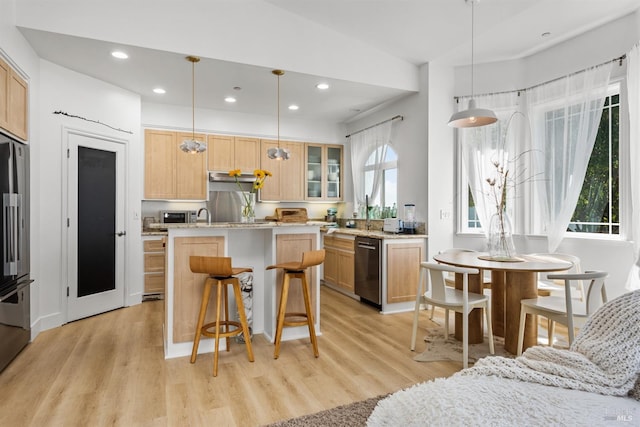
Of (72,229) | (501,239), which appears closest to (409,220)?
(501,239)

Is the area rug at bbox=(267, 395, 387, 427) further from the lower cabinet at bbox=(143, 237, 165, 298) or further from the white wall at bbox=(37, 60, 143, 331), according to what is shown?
the lower cabinet at bbox=(143, 237, 165, 298)

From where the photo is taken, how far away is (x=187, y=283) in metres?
3.08

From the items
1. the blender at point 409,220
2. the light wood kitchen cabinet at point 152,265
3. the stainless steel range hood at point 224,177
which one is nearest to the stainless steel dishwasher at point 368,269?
the blender at point 409,220

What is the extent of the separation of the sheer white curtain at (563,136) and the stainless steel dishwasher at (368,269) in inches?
73.1

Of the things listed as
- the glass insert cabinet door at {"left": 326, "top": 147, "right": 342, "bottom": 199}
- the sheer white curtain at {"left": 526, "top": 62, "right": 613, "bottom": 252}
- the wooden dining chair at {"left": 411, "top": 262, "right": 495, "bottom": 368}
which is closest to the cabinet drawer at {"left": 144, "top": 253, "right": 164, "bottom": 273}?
the glass insert cabinet door at {"left": 326, "top": 147, "right": 342, "bottom": 199}

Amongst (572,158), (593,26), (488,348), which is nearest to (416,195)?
(572,158)

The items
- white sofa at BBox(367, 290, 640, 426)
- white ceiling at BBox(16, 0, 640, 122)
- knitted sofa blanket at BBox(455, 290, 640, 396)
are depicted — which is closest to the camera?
white sofa at BBox(367, 290, 640, 426)

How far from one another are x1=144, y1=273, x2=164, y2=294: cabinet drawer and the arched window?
326cm

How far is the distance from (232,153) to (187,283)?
3.08 metres

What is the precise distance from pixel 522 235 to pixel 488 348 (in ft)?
5.70

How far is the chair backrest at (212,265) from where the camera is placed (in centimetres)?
275

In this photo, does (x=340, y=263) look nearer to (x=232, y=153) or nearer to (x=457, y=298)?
(x=232, y=153)

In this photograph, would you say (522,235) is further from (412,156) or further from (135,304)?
(135,304)

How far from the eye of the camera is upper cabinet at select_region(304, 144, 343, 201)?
20.9 ft
